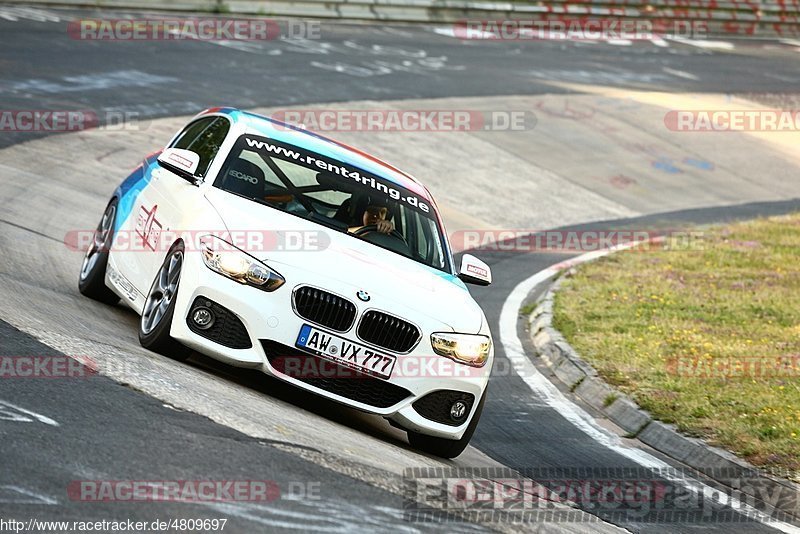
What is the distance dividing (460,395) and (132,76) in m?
15.4

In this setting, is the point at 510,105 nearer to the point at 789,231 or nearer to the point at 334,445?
the point at 789,231

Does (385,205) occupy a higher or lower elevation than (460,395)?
higher

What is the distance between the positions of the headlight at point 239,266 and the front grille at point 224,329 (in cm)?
20

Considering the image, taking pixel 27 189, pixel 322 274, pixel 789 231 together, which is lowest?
pixel 789 231

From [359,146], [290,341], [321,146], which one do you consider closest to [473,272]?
[321,146]

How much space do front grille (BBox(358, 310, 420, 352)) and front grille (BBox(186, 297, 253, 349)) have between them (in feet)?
2.26

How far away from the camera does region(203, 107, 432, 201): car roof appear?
9289 mm

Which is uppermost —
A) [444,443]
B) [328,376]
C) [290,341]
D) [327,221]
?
[327,221]

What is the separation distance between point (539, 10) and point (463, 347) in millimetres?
32047

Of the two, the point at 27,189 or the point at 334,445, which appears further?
the point at 27,189

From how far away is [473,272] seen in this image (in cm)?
889

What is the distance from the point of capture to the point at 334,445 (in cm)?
680

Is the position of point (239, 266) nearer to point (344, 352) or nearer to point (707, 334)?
point (344, 352)

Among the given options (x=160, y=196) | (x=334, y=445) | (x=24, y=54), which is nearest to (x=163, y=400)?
(x=334, y=445)
